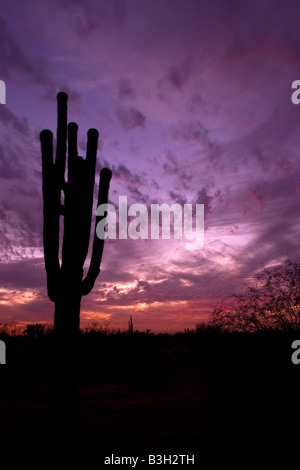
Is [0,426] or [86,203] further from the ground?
[86,203]

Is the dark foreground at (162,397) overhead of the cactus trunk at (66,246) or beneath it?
beneath

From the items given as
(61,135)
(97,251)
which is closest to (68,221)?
(97,251)

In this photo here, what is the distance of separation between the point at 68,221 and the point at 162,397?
492cm

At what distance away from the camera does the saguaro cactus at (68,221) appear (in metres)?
4.89

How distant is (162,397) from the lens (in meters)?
7.91

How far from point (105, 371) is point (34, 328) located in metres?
4.90

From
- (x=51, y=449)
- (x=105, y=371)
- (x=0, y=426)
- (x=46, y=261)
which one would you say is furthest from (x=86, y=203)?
(x=105, y=371)

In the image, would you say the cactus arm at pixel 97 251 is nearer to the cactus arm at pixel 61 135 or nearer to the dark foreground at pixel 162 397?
the cactus arm at pixel 61 135

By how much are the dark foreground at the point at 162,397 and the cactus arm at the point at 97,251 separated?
3.94 ft

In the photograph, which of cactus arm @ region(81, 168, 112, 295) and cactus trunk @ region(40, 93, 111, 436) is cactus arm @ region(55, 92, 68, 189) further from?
cactus arm @ region(81, 168, 112, 295)

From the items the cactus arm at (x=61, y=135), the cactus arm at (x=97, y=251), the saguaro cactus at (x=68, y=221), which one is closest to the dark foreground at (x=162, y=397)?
the saguaro cactus at (x=68, y=221)

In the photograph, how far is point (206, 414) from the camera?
6.37 meters

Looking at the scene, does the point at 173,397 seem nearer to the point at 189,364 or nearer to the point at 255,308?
the point at 189,364

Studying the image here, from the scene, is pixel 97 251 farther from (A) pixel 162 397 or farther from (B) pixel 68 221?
(A) pixel 162 397
